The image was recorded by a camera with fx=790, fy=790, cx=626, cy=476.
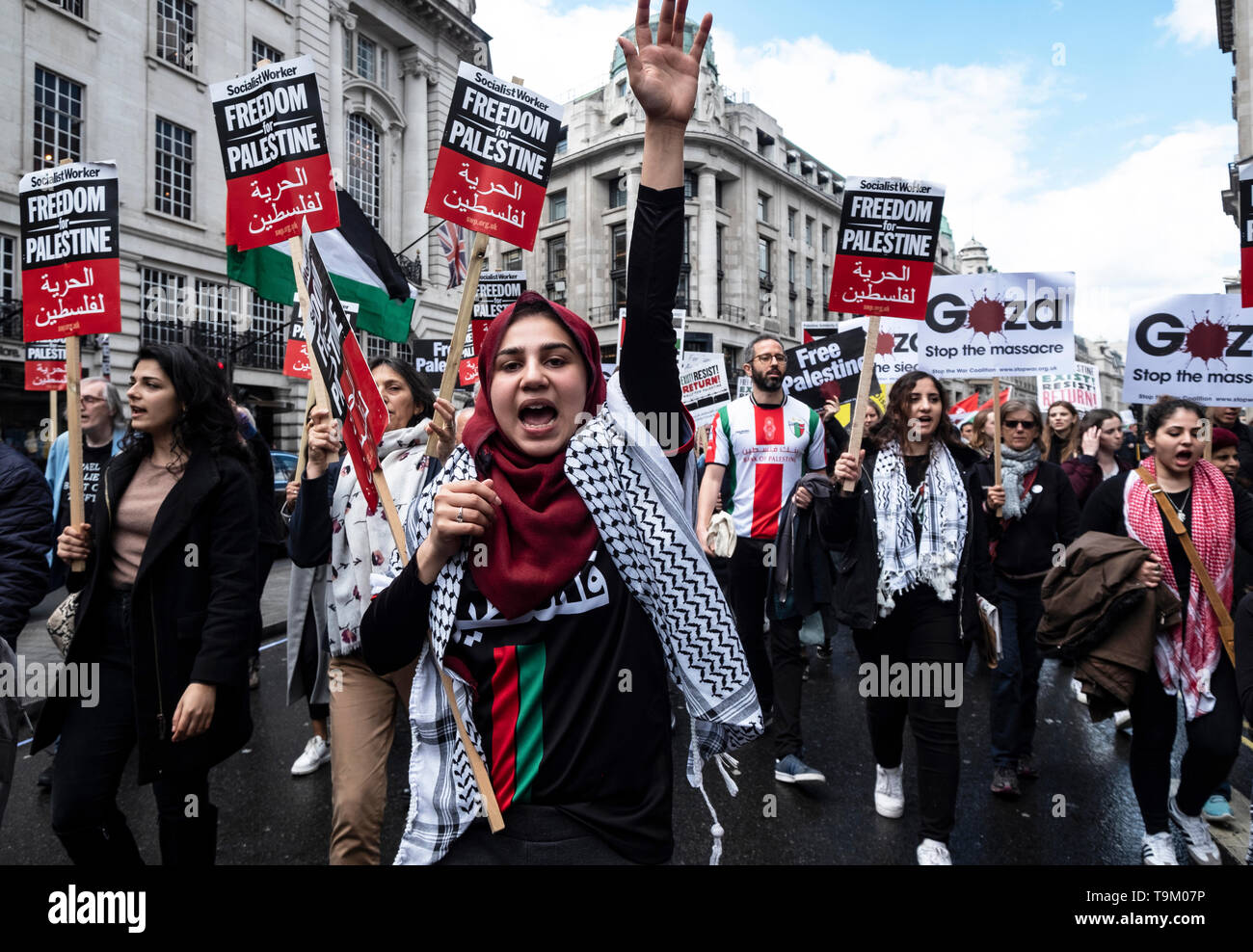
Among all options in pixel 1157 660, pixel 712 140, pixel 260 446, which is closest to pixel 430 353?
pixel 260 446

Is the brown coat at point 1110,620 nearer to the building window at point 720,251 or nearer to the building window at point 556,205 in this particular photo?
the building window at point 720,251

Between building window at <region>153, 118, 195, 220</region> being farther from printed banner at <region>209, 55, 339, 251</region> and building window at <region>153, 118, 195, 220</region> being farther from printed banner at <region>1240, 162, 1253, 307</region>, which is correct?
printed banner at <region>1240, 162, 1253, 307</region>

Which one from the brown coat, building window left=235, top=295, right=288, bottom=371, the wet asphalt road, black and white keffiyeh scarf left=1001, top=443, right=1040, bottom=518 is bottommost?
the wet asphalt road

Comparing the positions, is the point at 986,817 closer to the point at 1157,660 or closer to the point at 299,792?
the point at 1157,660

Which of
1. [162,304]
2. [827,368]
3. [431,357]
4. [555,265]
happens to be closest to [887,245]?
[827,368]

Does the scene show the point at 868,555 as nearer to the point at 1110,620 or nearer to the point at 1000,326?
the point at 1110,620

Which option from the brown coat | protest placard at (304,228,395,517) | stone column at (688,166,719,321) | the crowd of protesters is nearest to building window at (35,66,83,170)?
the crowd of protesters

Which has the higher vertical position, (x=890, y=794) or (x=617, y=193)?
(x=617, y=193)

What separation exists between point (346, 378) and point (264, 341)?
23.1 metres

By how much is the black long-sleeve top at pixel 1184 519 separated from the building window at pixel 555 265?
43185mm

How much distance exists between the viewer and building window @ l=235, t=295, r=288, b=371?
73.4 ft

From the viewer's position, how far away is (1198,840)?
341 centimetres

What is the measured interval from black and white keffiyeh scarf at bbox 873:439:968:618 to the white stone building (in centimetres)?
1906
